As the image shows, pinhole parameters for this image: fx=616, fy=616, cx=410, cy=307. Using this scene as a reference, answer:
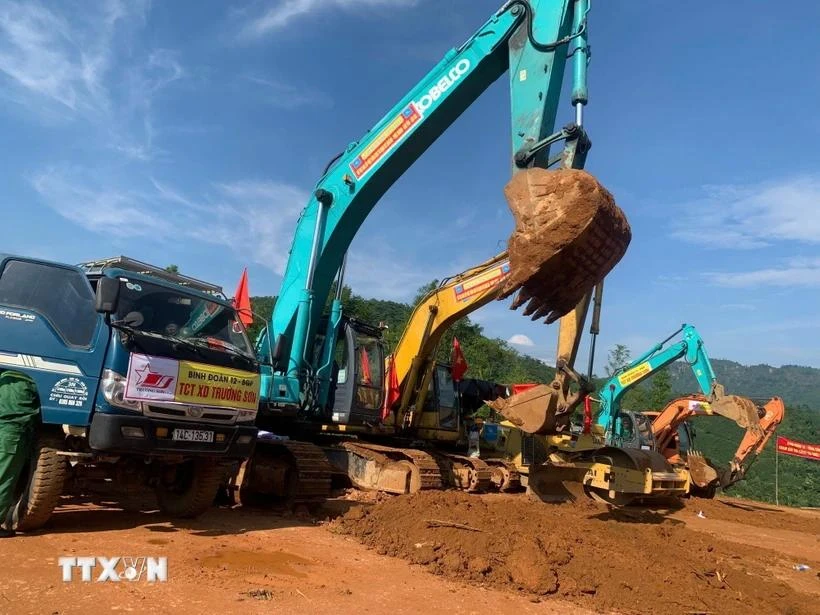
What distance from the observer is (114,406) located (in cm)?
527

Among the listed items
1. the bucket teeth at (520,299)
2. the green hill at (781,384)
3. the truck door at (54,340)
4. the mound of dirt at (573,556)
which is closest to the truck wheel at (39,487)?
the truck door at (54,340)

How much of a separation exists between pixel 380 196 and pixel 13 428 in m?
5.41

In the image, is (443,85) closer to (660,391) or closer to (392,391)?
(392,391)

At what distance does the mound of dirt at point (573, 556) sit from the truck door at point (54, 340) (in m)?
3.08

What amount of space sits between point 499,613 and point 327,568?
1569 mm

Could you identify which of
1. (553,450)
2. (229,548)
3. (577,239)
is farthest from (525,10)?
(553,450)

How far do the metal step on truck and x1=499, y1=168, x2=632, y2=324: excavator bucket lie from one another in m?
2.99

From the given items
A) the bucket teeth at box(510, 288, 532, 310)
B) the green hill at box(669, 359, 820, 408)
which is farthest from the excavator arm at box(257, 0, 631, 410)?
the green hill at box(669, 359, 820, 408)

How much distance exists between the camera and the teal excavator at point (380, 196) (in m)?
5.74

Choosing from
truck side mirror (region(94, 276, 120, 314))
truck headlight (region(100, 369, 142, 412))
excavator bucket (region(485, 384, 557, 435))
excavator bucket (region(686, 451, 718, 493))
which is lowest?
excavator bucket (region(686, 451, 718, 493))

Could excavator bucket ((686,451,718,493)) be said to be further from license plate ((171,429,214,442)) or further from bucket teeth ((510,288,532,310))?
license plate ((171,429,214,442))

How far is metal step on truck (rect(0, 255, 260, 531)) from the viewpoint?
17.4ft

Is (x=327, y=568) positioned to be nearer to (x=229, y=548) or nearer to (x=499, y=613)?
(x=229, y=548)

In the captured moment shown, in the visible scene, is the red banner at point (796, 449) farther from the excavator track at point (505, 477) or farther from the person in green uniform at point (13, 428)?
the person in green uniform at point (13, 428)
